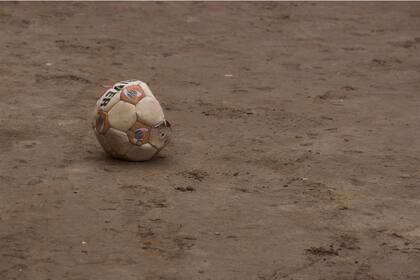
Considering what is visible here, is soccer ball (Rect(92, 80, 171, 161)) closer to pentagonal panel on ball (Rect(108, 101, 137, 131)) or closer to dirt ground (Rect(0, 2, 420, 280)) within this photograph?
pentagonal panel on ball (Rect(108, 101, 137, 131))

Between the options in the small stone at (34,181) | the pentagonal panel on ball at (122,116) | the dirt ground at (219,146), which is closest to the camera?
the dirt ground at (219,146)

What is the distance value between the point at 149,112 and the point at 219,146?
0.81 metres

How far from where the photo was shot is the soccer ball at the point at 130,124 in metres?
7.44

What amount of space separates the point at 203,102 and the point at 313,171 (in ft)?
6.58

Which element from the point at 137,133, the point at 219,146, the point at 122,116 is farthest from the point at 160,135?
the point at 219,146

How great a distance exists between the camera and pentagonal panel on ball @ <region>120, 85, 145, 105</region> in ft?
24.6

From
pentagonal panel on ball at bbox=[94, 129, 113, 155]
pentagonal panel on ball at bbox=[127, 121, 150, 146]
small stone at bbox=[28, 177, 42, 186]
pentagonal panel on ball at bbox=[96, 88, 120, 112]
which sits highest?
pentagonal panel on ball at bbox=[96, 88, 120, 112]

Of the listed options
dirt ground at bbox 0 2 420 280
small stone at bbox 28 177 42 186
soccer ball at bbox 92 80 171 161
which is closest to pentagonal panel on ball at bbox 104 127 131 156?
soccer ball at bbox 92 80 171 161

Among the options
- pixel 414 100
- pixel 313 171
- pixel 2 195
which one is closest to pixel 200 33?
pixel 414 100

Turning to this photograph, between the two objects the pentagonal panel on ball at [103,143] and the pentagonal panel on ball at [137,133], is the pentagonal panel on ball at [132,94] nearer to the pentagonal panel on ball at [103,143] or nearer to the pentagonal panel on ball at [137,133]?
the pentagonal panel on ball at [137,133]

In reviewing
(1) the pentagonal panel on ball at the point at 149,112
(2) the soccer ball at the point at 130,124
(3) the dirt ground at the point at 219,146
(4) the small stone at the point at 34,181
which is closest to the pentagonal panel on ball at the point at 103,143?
(2) the soccer ball at the point at 130,124

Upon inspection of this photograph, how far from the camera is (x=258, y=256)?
5.98 meters

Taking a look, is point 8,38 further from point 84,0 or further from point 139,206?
point 139,206

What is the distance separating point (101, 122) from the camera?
748 cm
